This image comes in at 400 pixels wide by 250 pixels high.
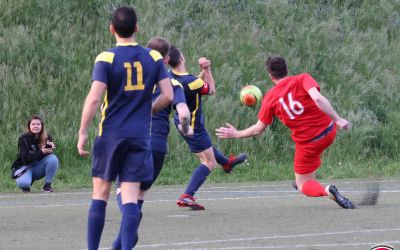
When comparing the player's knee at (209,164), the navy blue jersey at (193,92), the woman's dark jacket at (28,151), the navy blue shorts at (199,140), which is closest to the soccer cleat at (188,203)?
the player's knee at (209,164)

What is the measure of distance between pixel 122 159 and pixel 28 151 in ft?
24.5

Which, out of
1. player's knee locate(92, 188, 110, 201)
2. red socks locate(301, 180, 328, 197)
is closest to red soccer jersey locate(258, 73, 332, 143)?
red socks locate(301, 180, 328, 197)

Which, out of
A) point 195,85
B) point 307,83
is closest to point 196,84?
point 195,85

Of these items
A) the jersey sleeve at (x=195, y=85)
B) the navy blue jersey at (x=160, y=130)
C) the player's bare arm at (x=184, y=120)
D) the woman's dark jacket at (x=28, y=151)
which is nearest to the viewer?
the player's bare arm at (x=184, y=120)

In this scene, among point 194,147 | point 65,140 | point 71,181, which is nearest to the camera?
point 194,147

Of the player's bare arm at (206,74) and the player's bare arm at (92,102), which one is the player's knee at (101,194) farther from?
the player's bare arm at (206,74)

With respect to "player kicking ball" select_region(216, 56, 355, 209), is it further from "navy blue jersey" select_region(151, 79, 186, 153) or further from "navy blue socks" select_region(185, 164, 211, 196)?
"navy blue jersey" select_region(151, 79, 186, 153)

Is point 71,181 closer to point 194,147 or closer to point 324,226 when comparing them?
point 194,147

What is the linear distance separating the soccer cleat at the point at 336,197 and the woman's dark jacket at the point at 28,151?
16.6 ft

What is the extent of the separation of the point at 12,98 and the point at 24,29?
8.20 ft

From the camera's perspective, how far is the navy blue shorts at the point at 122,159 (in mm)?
7984

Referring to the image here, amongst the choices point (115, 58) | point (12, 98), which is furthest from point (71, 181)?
point (115, 58)

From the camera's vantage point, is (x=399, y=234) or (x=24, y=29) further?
(x=24, y=29)

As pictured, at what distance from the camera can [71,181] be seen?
54.9 feet
